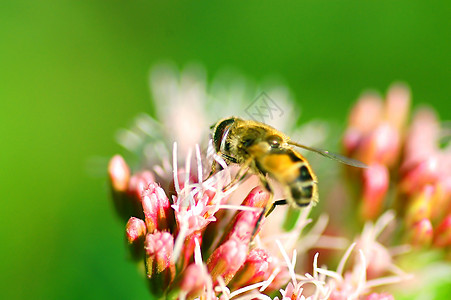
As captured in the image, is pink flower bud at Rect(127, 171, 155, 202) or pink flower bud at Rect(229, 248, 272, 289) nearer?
pink flower bud at Rect(229, 248, 272, 289)

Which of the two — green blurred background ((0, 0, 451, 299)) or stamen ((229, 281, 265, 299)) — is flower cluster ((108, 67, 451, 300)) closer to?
stamen ((229, 281, 265, 299))

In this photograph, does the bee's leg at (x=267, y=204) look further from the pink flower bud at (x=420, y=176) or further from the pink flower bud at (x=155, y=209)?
the pink flower bud at (x=420, y=176)

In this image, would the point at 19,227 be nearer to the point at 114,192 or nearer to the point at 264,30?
the point at 114,192

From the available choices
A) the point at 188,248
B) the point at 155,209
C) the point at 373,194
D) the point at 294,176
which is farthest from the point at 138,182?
the point at 373,194

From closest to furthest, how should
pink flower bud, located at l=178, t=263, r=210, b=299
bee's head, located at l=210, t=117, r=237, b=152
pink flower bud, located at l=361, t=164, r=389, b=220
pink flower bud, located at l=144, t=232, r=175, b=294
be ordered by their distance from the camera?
pink flower bud, located at l=178, t=263, r=210, b=299, pink flower bud, located at l=144, t=232, r=175, b=294, bee's head, located at l=210, t=117, r=237, b=152, pink flower bud, located at l=361, t=164, r=389, b=220

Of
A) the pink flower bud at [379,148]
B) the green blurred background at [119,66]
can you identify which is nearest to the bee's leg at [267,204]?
the pink flower bud at [379,148]

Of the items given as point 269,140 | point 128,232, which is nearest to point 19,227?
point 128,232

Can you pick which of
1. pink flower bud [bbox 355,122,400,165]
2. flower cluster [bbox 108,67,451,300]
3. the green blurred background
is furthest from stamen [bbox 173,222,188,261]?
the green blurred background
